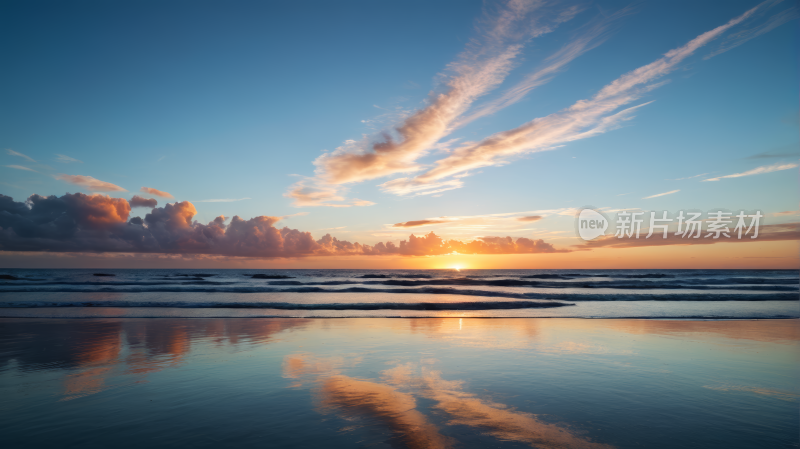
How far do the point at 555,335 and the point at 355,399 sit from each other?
850cm

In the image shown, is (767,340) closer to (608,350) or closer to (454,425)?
(608,350)

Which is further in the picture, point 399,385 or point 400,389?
point 399,385

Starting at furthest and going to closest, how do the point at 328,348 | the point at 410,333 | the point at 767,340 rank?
the point at 410,333, the point at 767,340, the point at 328,348

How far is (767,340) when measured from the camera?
11422 millimetres

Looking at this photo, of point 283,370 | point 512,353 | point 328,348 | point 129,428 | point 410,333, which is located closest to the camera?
point 129,428

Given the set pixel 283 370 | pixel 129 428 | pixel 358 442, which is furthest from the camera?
pixel 283 370

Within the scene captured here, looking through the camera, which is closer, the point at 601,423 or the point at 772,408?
the point at 601,423

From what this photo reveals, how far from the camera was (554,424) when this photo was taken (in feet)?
17.0

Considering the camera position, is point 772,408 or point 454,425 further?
point 772,408

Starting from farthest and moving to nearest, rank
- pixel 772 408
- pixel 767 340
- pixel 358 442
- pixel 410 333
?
pixel 410 333 < pixel 767 340 < pixel 772 408 < pixel 358 442

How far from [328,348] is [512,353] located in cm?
508

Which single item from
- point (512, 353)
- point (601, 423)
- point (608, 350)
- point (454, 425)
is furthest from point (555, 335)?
point (454, 425)

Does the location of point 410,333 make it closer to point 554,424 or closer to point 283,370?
point 283,370

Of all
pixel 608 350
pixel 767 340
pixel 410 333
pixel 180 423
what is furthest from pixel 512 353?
pixel 767 340
